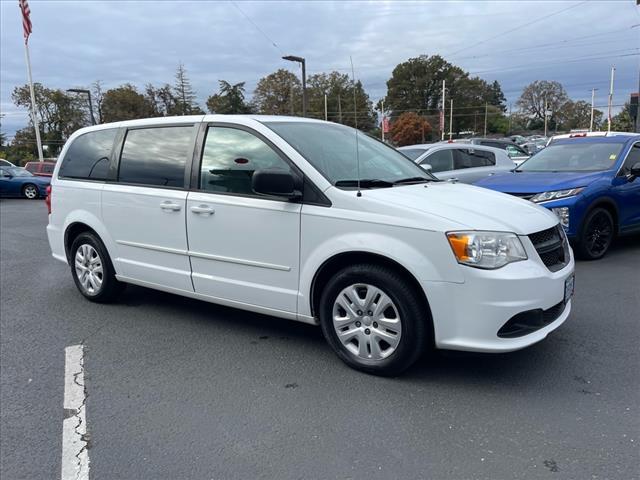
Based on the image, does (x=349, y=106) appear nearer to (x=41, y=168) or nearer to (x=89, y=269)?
(x=89, y=269)

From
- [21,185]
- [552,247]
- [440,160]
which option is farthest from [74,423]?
[21,185]

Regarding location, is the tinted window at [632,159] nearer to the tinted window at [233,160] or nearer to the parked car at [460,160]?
the parked car at [460,160]

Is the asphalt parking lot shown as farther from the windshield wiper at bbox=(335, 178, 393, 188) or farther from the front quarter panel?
the windshield wiper at bbox=(335, 178, 393, 188)

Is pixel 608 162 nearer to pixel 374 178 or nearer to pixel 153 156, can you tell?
pixel 374 178

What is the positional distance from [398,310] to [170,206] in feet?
7.10

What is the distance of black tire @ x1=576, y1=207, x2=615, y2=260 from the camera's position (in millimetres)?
6723

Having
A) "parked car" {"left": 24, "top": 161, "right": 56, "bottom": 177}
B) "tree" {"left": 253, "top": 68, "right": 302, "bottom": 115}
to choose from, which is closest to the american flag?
"parked car" {"left": 24, "top": 161, "right": 56, "bottom": 177}

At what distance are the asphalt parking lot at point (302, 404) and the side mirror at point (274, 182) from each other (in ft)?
4.15

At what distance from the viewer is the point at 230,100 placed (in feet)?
200

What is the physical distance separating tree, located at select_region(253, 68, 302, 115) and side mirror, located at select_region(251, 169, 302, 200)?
2352 inches

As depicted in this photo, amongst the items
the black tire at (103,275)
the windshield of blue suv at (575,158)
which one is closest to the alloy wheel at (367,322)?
the black tire at (103,275)

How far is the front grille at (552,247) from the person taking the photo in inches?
137

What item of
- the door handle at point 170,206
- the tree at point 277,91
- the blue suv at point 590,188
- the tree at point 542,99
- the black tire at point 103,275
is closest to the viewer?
the door handle at point 170,206

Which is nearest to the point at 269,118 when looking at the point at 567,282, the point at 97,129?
the point at 97,129
